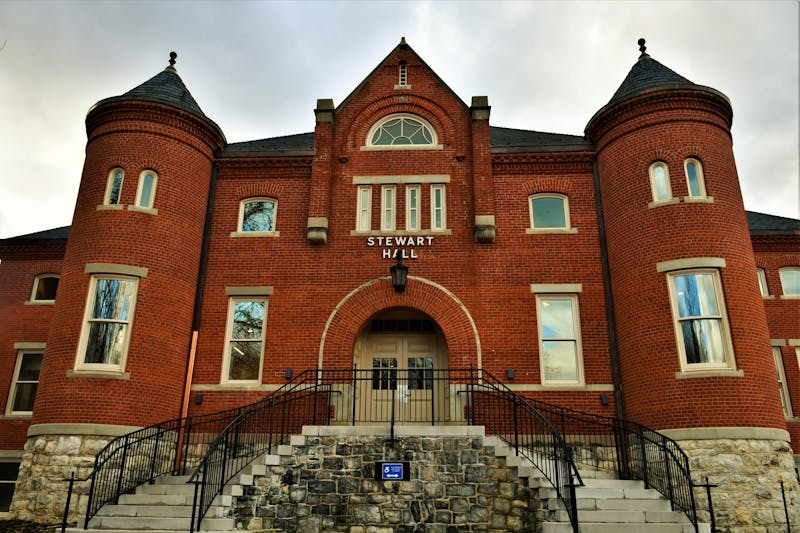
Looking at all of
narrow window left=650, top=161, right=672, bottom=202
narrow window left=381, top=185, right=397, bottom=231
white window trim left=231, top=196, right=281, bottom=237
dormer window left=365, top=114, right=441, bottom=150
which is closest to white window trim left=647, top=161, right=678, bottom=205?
narrow window left=650, top=161, right=672, bottom=202

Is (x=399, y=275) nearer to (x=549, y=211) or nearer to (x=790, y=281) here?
(x=549, y=211)

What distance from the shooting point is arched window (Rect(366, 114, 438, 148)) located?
1617cm

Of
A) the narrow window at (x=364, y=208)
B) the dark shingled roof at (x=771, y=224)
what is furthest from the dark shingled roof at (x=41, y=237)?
the dark shingled roof at (x=771, y=224)

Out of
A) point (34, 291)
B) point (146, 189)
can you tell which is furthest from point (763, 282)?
point (34, 291)

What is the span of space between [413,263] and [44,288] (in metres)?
12.0

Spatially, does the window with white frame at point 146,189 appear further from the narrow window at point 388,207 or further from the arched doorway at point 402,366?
the arched doorway at point 402,366

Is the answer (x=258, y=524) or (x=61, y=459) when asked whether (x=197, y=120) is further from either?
(x=258, y=524)

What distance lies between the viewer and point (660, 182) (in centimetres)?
1406

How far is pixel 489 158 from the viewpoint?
51.0 feet

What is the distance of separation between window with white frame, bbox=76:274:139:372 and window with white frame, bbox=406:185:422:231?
6.31 meters

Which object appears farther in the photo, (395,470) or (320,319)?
(320,319)

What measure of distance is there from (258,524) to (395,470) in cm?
244

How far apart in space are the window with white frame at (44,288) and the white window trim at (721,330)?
55.8 ft

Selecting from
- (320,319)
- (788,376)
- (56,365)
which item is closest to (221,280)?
(320,319)
